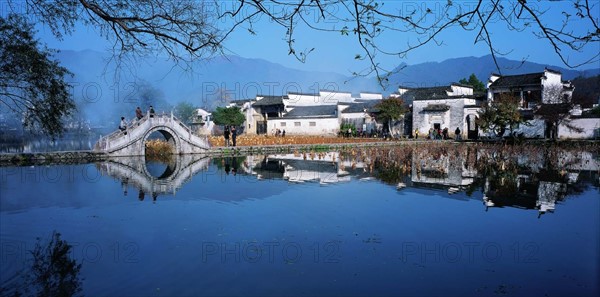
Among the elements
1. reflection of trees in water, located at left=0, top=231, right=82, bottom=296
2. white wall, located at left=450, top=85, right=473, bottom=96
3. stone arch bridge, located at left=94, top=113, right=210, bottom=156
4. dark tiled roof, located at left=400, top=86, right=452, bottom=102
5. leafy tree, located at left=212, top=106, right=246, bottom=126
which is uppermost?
white wall, located at left=450, top=85, right=473, bottom=96

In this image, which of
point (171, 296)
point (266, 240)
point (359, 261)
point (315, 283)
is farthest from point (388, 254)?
point (171, 296)

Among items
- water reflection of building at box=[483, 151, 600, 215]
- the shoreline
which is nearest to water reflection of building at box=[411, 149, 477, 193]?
water reflection of building at box=[483, 151, 600, 215]

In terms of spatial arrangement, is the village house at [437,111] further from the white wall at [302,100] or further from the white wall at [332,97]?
the white wall at [332,97]

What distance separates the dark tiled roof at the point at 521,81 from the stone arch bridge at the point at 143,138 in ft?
83.5

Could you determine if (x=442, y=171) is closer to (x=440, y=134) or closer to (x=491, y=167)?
(x=491, y=167)

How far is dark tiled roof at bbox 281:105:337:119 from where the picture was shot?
155 feet

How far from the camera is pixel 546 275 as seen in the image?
5754 mm

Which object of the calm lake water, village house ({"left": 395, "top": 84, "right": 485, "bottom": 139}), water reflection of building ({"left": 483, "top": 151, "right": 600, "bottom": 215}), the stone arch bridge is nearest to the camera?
the calm lake water

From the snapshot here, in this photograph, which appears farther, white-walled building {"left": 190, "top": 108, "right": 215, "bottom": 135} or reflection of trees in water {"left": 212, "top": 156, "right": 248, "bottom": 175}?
white-walled building {"left": 190, "top": 108, "right": 215, "bottom": 135}

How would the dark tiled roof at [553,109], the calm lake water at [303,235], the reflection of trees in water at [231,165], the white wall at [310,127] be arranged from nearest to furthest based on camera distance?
the calm lake water at [303,235] < the reflection of trees in water at [231,165] < the dark tiled roof at [553,109] < the white wall at [310,127]

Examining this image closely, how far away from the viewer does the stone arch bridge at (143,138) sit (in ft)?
73.8

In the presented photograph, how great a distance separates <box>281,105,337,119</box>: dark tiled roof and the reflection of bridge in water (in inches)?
976

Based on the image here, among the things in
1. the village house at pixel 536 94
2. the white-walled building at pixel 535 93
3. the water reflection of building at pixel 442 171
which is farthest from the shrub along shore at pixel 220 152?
the water reflection of building at pixel 442 171

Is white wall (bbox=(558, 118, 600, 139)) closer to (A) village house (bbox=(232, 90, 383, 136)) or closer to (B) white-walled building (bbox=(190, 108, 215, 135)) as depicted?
(A) village house (bbox=(232, 90, 383, 136))
